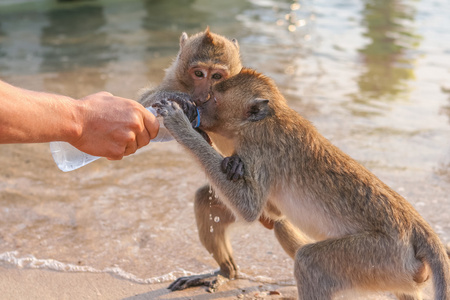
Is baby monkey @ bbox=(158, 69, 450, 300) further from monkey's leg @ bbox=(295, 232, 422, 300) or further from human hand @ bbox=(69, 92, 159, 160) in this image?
human hand @ bbox=(69, 92, 159, 160)

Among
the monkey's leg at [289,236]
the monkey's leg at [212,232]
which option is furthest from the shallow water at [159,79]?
the monkey's leg at [289,236]

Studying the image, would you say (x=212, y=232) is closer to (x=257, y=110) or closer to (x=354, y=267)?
(x=257, y=110)

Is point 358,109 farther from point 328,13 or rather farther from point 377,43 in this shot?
point 328,13

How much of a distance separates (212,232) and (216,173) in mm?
596

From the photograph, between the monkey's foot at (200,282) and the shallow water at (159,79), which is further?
the shallow water at (159,79)

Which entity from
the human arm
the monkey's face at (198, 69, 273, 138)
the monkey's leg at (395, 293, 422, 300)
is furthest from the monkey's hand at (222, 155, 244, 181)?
→ the monkey's leg at (395, 293, 422, 300)

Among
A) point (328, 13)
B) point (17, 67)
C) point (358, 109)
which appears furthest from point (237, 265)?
point (328, 13)

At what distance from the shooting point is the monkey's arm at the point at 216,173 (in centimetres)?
321

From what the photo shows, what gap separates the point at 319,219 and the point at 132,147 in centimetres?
113

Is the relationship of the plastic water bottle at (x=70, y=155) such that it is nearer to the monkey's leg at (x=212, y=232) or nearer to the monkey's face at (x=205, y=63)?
the monkey's face at (x=205, y=63)

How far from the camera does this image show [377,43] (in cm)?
1084

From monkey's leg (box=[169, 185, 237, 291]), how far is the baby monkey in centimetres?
32

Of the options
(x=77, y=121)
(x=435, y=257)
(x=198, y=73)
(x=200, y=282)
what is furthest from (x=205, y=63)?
(x=435, y=257)

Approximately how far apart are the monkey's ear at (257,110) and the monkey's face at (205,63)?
1.80 ft
